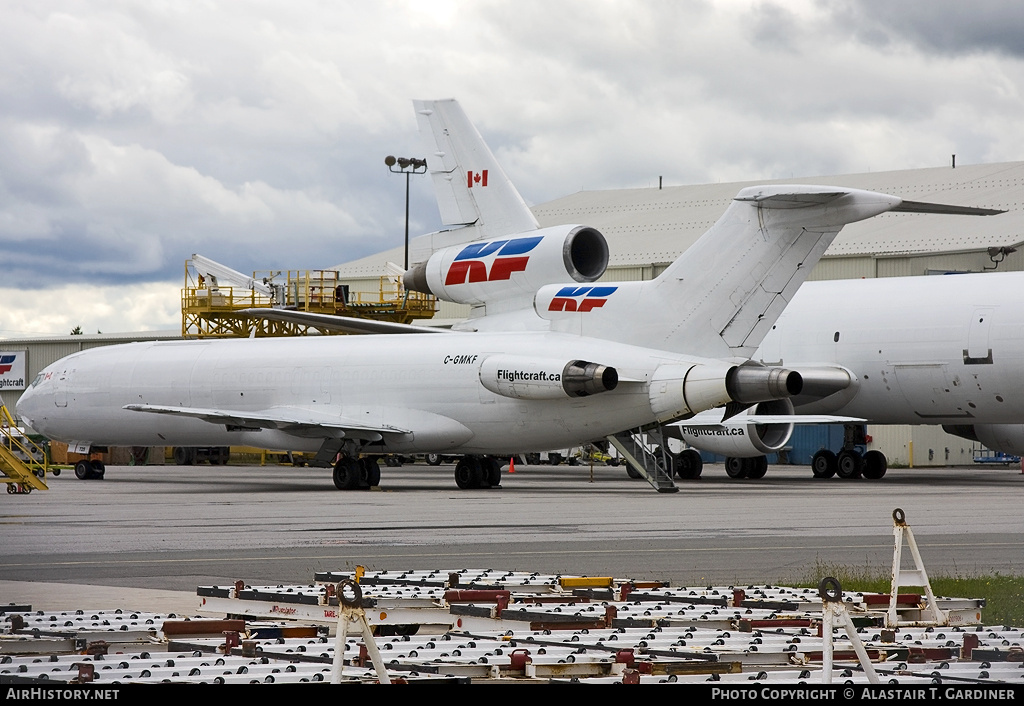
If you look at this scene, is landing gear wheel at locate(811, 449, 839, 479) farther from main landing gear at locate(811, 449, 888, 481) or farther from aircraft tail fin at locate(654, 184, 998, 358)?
aircraft tail fin at locate(654, 184, 998, 358)

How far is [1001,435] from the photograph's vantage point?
37.7 meters

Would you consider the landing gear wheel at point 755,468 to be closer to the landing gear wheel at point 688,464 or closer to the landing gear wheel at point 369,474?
the landing gear wheel at point 688,464

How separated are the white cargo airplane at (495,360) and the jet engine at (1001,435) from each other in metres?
5.74

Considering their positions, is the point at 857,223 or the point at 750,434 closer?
the point at 750,434

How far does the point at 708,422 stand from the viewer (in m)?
33.7

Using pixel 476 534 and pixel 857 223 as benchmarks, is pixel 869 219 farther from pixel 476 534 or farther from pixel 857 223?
pixel 476 534

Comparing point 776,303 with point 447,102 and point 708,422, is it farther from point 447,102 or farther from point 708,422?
point 447,102

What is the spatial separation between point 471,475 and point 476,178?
332 inches

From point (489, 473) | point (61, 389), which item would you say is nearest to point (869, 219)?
point (489, 473)

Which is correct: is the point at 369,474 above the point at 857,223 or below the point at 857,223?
below

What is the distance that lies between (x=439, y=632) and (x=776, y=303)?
20731mm

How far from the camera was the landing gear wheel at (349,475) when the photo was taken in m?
31.7

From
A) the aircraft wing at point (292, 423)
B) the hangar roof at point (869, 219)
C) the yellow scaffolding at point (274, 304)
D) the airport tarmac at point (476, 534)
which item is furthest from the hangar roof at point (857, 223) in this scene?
the aircraft wing at point (292, 423)

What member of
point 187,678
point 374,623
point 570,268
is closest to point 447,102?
point 570,268
